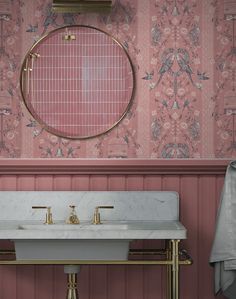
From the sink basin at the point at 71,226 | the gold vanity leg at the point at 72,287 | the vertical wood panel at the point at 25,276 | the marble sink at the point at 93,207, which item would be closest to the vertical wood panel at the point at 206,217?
the marble sink at the point at 93,207

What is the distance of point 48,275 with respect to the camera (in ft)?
11.4

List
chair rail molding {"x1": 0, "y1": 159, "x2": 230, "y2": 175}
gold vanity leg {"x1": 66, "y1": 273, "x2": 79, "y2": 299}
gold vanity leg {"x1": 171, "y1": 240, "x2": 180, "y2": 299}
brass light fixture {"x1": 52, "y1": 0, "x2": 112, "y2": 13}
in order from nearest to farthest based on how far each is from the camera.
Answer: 1. gold vanity leg {"x1": 171, "y1": 240, "x2": 180, "y2": 299}
2. gold vanity leg {"x1": 66, "y1": 273, "x2": 79, "y2": 299}
3. brass light fixture {"x1": 52, "y1": 0, "x2": 112, "y2": 13}
4. chair rail molding {"x1": 0, "y1": 159, "x2": 230, "y2": 175}

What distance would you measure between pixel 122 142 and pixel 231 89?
0.65m

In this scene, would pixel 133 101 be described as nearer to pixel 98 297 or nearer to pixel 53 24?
pixel 53 24

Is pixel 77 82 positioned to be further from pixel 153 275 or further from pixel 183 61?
pixel 153 275

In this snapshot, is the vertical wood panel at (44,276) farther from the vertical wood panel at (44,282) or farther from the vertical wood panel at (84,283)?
the vertical wood panel at (84,283)

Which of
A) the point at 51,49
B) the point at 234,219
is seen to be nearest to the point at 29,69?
the point at 51,49

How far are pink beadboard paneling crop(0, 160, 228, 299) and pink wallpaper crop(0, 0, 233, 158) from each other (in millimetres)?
106

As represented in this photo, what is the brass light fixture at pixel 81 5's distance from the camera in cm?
333

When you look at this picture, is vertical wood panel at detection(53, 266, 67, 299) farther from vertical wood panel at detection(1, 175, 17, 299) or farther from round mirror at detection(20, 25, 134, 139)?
round mirror at detection(20, 25, 134, 139)

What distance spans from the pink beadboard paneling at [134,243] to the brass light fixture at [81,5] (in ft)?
2.73

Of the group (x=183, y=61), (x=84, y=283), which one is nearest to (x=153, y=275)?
(x=84, y=283)

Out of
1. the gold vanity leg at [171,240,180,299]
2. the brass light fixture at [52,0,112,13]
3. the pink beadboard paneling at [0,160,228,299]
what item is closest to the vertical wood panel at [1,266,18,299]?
the pink beadboard paneling at [0,160,228,299]

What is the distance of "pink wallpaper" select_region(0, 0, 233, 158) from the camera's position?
3484mm
